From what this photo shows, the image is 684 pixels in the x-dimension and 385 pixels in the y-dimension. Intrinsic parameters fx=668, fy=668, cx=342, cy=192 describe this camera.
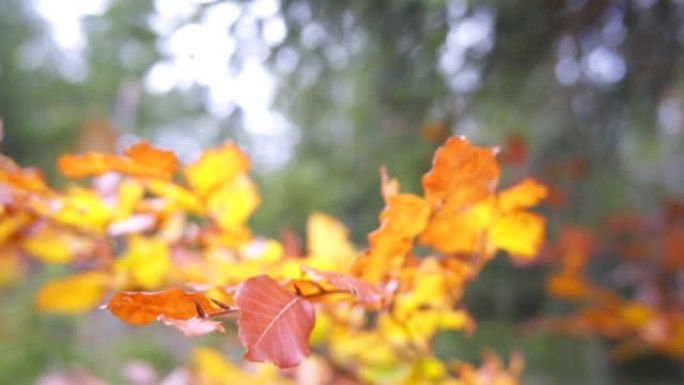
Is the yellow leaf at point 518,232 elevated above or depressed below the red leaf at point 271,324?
above

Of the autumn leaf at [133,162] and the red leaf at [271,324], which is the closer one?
the red leaf at [271,324]

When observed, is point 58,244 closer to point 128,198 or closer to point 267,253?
point 128,198

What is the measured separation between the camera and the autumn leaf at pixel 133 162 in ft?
1.71

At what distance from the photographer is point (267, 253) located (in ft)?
2.16

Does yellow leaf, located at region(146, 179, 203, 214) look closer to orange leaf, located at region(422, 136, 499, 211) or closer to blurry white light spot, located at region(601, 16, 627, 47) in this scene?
orange leaf, located at region(422, 136, 499, 211)

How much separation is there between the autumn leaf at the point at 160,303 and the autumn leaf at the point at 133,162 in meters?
0.15

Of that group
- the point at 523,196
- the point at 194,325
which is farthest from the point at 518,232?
the point at 194,325

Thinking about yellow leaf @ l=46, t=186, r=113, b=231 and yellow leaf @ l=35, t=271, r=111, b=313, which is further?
yellow leaf @ l=35, t=271, r=111, b=313

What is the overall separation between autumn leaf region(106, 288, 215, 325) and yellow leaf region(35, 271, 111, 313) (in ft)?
1.16

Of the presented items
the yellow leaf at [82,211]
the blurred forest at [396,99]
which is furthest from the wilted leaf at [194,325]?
the blurred forest at [396,99]

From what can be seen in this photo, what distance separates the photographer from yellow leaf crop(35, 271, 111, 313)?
729mm

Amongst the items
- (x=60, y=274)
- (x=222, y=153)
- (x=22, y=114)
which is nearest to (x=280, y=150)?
(x=60, y=274)

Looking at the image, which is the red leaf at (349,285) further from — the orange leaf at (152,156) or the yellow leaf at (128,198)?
the yellow leaf at (128,198)

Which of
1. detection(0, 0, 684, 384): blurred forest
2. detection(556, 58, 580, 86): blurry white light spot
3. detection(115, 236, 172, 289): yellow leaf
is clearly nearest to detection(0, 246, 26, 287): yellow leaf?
detection(0, 0, 684, 384): blurred forest
